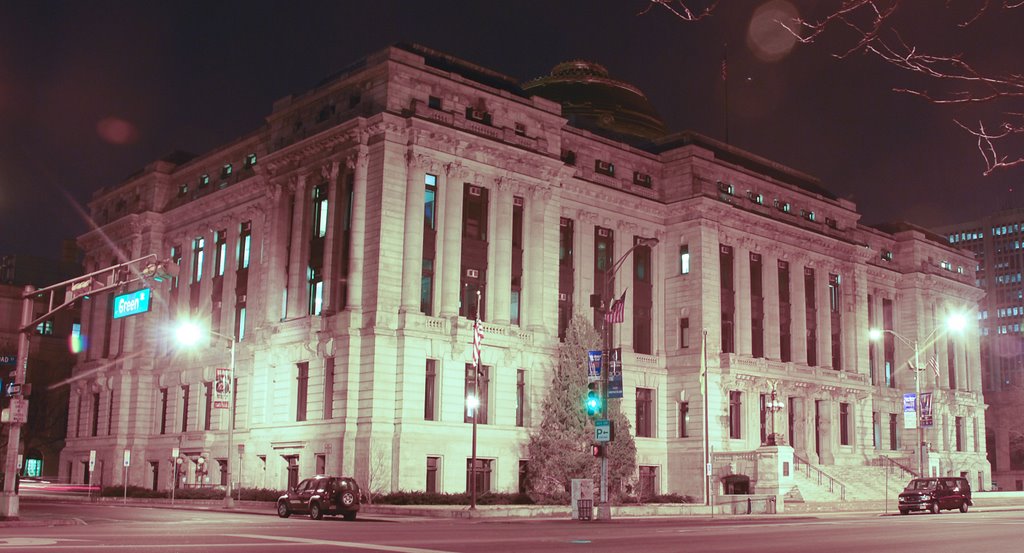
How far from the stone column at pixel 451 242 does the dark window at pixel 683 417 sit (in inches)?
741

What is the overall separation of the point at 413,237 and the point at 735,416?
26717 mm

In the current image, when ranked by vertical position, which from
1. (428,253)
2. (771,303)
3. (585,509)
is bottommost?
(585,509)

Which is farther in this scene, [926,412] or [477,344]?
[926,412]

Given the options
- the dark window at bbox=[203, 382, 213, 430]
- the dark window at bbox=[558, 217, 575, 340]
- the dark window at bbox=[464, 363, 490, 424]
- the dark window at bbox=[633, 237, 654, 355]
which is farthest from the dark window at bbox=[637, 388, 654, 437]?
the dark window at bbox=[203, 382, 213, 430]

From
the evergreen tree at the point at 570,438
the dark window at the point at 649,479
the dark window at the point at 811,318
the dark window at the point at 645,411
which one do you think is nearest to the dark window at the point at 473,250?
the evergreen tree at the point at 570,438

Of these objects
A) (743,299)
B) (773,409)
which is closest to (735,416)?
(743,299)

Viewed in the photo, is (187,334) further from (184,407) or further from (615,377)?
(615,377)

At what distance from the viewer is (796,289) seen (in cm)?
7494

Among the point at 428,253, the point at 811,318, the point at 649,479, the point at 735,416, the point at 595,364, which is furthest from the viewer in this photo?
the point at 811,318

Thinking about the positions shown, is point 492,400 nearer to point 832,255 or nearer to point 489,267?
point 489,267

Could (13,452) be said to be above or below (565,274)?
below

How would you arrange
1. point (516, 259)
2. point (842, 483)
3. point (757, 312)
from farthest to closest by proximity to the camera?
point (757, 312)
point (842, 483)
point (516, 259)

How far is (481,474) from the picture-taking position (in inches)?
2186

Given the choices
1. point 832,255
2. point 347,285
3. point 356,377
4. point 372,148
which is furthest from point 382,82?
point 832,255
